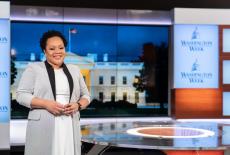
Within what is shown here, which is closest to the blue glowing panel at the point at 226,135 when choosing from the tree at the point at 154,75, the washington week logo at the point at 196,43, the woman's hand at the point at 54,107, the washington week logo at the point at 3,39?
the woman's hand at the point at 54,107

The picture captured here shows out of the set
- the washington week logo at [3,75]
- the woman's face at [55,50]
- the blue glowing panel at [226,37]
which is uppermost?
the blue glowing panel at [226,37]

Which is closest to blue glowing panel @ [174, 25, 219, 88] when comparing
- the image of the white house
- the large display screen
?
the large display screen

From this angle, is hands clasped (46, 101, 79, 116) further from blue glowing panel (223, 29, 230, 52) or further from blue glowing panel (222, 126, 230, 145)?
blue glowing panel (223, 29, 230, 52)

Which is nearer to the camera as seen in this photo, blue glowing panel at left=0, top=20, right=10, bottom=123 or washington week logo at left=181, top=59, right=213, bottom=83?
blue glowing panel at left=0, top=20, right=10, bottom=123

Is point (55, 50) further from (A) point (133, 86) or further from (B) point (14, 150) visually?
(A) point (133, 86)

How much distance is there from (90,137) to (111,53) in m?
4.17

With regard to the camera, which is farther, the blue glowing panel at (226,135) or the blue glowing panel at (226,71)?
the blue glowing panel at (226,71)

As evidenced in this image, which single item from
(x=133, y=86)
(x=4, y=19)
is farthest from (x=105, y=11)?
(x=4, y=19)

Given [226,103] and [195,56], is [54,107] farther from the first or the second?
[226,103]

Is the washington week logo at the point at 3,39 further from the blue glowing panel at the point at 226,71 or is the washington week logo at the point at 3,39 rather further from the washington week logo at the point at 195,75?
the blue glowing panel at the point at 226,71

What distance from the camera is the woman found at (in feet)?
8.05

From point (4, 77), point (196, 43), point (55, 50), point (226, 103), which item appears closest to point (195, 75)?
point (196, 43)

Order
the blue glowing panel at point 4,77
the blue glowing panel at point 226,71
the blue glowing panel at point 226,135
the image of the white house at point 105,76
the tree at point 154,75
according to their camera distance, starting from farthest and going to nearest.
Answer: the tree at point 154,75 < the image of the white house at point 105,76 < the blue glowing panel at point 226,71 < the blue glowing panel at point 4,77 < the blue glowing panel at point 226,135

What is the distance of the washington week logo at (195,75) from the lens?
5934 millimetres
